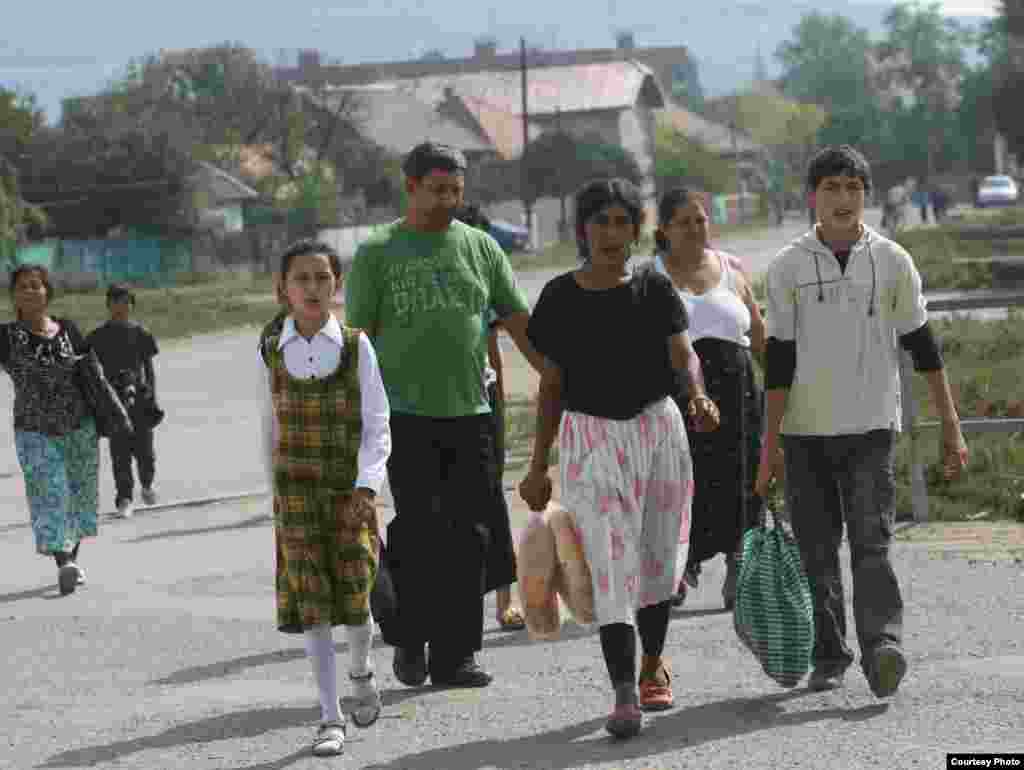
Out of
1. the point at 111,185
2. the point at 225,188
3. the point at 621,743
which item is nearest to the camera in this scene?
the point at 621,743

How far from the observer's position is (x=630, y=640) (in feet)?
24.7

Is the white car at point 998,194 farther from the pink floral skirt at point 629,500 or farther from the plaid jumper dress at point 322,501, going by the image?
the plaid jumper dress at point 322,501

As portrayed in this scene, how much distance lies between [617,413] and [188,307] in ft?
155

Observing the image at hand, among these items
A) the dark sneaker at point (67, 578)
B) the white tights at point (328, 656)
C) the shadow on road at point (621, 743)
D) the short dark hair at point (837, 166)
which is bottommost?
the dark sneaker at point (67, 578)

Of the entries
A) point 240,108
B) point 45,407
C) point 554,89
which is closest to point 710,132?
point 554,89

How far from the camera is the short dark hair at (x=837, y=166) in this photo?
7766 mm

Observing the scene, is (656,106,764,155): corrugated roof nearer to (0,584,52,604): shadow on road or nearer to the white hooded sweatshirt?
(0,584,52,604): shadow on road

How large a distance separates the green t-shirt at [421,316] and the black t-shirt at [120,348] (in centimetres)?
748

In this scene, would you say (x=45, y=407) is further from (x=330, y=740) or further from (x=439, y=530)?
(x=330, y=740)

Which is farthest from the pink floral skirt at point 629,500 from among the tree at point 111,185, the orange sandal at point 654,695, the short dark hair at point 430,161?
the tree at point 111,185

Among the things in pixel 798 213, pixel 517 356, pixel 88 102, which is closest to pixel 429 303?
pixel 517 356

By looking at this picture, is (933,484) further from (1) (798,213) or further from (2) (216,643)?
(1) (798,213)

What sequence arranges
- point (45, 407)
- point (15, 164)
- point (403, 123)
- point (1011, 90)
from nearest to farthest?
point (45, 407), point (15, 164), point (1011, 90), point (403, 123)

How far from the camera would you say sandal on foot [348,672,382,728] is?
7.75 m
